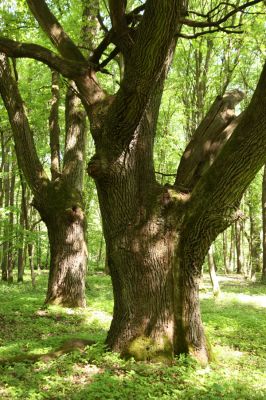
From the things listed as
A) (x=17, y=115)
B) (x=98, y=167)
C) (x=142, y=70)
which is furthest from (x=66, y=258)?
(x=142, y=70)

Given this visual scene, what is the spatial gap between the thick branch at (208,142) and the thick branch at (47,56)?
1914 millimetres

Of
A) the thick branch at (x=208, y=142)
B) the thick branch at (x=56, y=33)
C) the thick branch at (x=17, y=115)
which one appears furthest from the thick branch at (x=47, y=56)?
the thick branch at (x=17, y=115)

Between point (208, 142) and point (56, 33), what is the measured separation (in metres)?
2.89

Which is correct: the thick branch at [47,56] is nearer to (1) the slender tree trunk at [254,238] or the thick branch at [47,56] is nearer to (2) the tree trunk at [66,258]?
(2) the tree trunk at [66,258]

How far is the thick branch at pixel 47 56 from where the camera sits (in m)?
5.53

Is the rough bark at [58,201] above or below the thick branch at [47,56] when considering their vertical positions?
below

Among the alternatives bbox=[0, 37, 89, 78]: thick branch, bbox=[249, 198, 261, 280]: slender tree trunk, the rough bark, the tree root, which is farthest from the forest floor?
bbox=[249, 198, 261, 280]: slender tree trunk

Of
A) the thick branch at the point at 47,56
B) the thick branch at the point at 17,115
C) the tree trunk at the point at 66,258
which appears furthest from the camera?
the tree trunk at the point at 66,258

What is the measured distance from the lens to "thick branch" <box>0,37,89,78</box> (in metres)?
5.53

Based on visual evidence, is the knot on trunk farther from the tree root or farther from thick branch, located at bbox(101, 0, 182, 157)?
the tree root

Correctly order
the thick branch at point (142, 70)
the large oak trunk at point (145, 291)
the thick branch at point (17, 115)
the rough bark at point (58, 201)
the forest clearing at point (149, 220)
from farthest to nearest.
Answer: the rough bark at point (58, 201) < the thick branch at point (17, 115) < the large oak trunk at point (145, 291) < the thick branch at point (142, 70) < the forest clearing at point (149, 220)

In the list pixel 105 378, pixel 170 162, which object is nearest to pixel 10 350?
pixel 105 378

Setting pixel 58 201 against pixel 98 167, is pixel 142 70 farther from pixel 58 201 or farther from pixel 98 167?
pixel 58 201

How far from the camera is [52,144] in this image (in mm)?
10969
